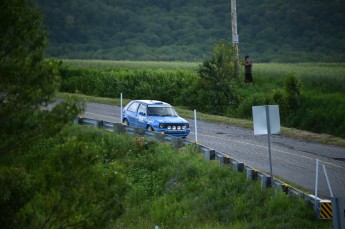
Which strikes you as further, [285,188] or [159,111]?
[159,111]

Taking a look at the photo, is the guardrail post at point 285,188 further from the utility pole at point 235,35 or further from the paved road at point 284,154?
the utility pole at point 235,35

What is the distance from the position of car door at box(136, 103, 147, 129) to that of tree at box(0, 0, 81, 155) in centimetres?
1441

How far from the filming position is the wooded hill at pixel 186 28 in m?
128

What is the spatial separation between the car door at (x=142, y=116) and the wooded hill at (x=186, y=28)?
3468 inches

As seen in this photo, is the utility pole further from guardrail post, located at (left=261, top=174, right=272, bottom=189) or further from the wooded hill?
the wooded hill

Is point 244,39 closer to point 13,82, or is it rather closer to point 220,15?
point 220,15

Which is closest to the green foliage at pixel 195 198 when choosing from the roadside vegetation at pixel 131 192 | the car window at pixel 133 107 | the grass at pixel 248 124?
the roadside vegetation at pixel 131 192

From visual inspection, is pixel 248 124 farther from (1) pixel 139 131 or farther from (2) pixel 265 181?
(2) pixel 265 181

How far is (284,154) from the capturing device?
25.8 m

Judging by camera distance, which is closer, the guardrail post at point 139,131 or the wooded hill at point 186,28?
the guardrail post at point 139,131

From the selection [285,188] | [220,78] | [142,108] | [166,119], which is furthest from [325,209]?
[220,78]

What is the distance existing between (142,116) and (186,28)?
120353 mm

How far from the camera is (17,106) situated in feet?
45.0

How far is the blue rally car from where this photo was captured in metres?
27.5
